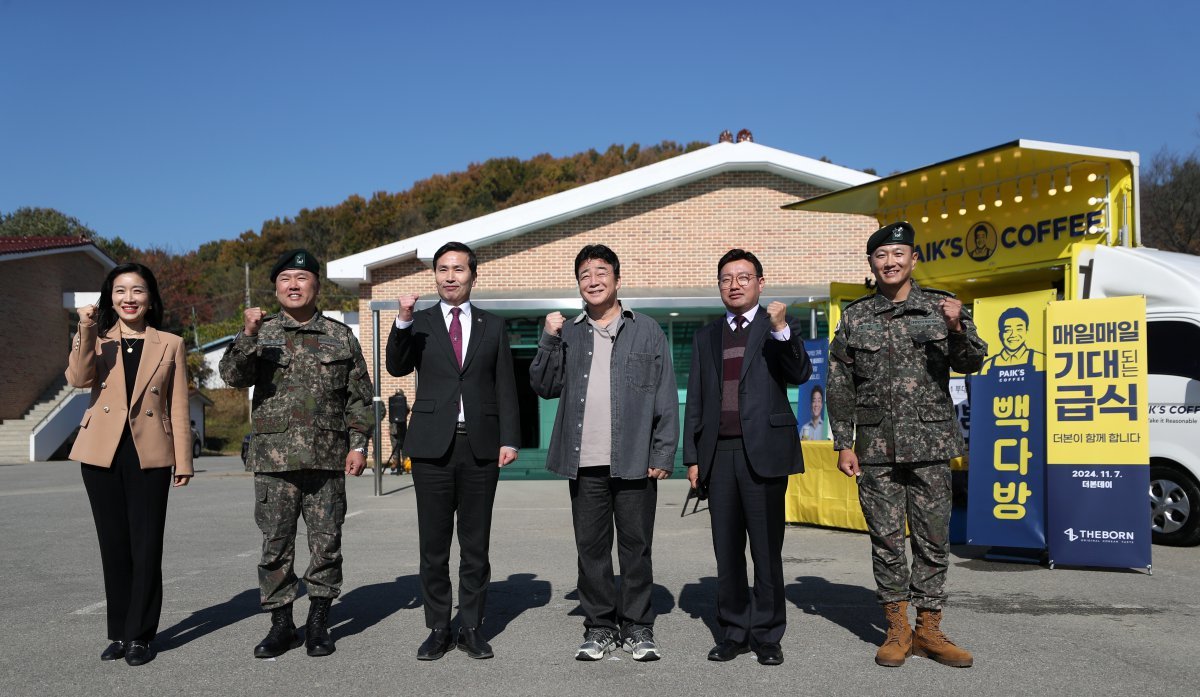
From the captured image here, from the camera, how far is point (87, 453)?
17.0ft

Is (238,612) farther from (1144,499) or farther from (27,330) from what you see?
(27,330)

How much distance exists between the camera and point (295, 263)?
5.46 meters

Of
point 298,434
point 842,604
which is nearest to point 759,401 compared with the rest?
point 842,604

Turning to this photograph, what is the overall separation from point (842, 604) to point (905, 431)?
2.01m

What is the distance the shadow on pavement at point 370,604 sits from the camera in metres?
5.98

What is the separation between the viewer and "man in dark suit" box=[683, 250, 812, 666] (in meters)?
5.15

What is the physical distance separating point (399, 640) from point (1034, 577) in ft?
16.6

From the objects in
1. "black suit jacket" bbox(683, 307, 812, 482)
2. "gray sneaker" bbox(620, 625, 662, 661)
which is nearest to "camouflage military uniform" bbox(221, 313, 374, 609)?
"gray sneaker" bbox(620, 625, 662, 661)

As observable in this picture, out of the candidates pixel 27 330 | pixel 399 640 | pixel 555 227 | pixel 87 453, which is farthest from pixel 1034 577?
pixel 27 330

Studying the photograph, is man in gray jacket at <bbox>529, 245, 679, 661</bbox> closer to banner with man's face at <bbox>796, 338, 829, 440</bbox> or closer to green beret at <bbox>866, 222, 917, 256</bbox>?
green beret at <bbox>866, 222, 917, 256</bbox>

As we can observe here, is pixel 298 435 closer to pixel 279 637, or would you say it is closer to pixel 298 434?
pixel 298 434

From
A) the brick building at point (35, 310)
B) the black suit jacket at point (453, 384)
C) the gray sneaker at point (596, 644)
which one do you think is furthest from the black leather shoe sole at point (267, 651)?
the brick building at point (35, 310)

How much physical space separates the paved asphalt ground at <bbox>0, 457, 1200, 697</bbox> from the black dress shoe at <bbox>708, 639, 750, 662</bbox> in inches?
2.3

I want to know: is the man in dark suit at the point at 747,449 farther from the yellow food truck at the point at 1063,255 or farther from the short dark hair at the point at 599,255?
the yellow food truck at the point at 1063,255
